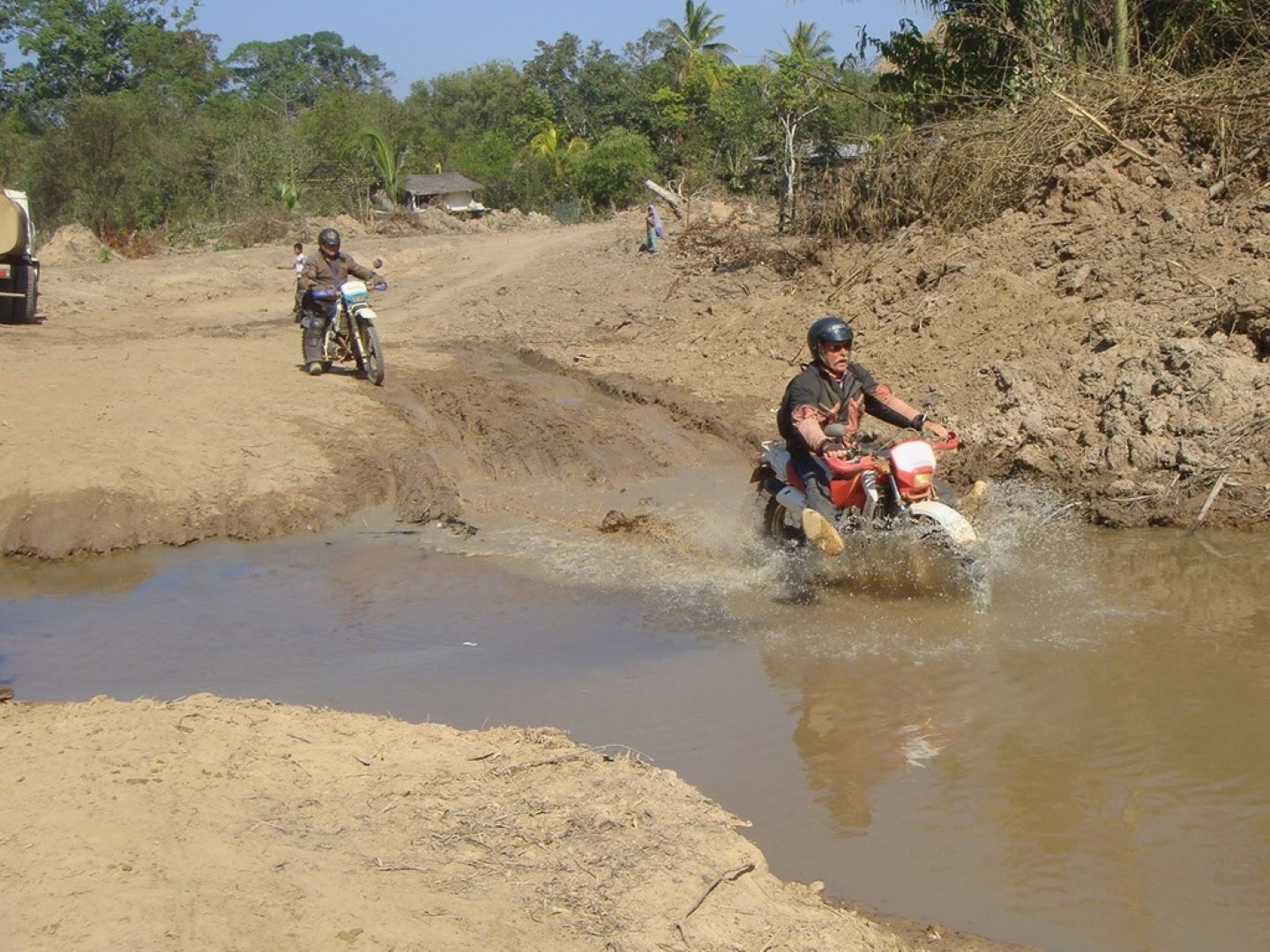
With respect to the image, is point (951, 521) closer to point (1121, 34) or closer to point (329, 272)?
point (329, 272)

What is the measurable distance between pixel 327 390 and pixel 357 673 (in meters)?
6.71

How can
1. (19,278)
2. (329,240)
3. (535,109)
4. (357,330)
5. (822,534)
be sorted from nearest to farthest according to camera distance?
(822,534) → (357,330) → (329,240) → (19,278) → (535,109)

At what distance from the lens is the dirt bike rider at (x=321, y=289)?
13953mm

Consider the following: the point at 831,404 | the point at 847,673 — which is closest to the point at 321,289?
the point at 831,404

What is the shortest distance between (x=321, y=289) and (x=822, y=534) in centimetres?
845

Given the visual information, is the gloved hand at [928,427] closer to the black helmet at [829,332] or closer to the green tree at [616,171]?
the black helmet at [829,332]

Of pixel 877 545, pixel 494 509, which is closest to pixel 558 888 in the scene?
pixel 877 545

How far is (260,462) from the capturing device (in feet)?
34.8

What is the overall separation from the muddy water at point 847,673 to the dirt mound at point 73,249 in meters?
23.3

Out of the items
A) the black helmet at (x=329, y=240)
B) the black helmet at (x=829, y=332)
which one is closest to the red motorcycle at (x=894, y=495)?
the black helmet at (x=829, y=332)

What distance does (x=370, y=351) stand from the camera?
13.7 metres

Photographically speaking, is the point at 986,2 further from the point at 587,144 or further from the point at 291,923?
the point at 587,144

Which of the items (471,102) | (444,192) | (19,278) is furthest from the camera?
(471,102)

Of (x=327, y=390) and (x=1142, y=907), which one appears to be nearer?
(x=1142, y=907)
